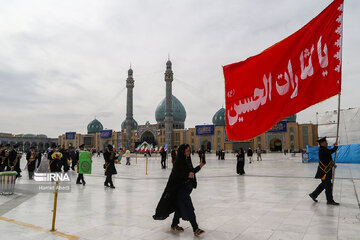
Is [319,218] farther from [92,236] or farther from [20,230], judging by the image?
[20,230]

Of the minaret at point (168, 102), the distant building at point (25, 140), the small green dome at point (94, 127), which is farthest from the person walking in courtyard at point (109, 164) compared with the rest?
the distant building at point (25, 140)

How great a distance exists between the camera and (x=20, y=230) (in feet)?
13.4

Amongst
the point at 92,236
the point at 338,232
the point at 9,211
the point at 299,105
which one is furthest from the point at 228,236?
the point at 9,211

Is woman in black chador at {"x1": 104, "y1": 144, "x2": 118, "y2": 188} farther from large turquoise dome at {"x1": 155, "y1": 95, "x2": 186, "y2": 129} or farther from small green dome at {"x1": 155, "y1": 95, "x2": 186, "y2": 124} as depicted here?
small green dome at {"x1": 155, "y1": 95, "x2": 186, "y2": 124}

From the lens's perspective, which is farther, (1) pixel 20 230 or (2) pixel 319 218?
(2) pixel 319 218

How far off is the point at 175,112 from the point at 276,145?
24856 mm

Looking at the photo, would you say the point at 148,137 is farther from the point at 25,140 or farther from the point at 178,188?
the point at 178,188

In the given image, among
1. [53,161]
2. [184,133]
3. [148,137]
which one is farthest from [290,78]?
[148,137]

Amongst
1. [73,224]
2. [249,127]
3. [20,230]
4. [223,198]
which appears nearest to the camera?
[20,230]

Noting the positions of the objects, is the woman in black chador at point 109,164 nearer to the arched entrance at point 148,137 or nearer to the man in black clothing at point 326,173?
the man in black clothing at point 326,173

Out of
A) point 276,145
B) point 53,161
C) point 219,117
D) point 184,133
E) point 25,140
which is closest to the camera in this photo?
point 53,161

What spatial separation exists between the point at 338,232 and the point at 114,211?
3835mm

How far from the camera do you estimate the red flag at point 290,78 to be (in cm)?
453

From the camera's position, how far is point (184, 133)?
210 feet
